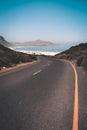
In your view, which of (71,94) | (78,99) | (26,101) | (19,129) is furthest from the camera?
(71,94)

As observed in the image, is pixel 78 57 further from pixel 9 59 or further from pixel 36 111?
pixel 36 111

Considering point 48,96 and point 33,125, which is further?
point 48,96

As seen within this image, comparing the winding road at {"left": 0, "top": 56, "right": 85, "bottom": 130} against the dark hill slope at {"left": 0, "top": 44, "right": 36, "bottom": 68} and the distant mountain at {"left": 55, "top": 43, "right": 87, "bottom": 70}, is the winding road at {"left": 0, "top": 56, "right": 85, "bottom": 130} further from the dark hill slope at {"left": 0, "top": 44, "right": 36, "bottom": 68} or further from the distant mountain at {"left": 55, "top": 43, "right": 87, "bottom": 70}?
the dark hill slope at {"left": 0, "top": 44, "right": 36, "bottom": 68}

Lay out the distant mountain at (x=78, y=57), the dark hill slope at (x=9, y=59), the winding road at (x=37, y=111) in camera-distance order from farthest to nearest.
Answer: the dark hill slope at (x=9, y=59) < the distant mountain at (x=78, y=57) < the winding road at (x=37, y=111)

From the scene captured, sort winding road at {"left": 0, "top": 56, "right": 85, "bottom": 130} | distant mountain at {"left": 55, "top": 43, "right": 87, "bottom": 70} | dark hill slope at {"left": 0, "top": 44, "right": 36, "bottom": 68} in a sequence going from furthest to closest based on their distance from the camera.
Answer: dark hill slope at {"left": 0, "top": 44, "right": 36, "bottom": 68} < distant mountain at {"left": 55, "top": 43, "right": 87, "bottom": 70} < winding road at {"left": 0, "top": 56, "right": 85, "bottom": 130}

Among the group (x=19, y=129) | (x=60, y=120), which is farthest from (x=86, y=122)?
(x=19, y=129)

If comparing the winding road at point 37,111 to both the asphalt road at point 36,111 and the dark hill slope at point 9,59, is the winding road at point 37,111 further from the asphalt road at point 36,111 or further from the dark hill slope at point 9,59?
the dark hill slope at point 9,59

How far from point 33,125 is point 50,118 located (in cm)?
65

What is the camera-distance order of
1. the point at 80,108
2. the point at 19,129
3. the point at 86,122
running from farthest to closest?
the point at 80,108 → the point at 86,122 → the point at 19,129

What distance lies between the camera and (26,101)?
6.14 metres

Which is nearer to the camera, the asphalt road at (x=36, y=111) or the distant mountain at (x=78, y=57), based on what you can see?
the asphalt road at (x=36, y=111)

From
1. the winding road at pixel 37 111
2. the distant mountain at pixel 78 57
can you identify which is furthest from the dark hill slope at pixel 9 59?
the winding road at pixel 37 111

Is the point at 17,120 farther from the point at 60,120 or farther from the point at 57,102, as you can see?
the point at 57,102

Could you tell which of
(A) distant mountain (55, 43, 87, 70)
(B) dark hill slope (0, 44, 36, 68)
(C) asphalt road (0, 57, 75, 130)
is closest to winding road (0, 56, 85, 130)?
(C) asphalt road (0, 57, 75, 130)
